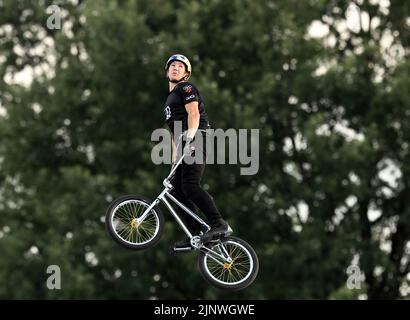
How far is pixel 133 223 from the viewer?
939cm

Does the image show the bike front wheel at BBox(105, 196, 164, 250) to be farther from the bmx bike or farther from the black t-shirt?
the black t-shirt

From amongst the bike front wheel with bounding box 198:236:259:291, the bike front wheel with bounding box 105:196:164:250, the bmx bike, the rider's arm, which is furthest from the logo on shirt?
the bike front wheel with bounding box 198:236:259:291

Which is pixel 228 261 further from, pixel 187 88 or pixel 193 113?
pixel 187 88

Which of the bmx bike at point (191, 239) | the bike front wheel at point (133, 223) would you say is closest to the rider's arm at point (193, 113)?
the bmx bike at point (191, 239)

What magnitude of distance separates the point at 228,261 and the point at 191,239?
503 millimetres

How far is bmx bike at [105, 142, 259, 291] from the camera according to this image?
9203mm

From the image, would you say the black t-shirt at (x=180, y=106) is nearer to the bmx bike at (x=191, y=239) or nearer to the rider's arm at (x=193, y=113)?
the rider's arm at (x=193, y=113)

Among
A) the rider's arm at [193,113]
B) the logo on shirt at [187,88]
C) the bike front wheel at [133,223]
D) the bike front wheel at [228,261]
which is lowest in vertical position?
the bike front wheel at [228,261]

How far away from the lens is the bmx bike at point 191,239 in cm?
920

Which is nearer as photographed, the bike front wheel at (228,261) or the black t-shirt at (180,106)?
the black t-shirt at (180,106)

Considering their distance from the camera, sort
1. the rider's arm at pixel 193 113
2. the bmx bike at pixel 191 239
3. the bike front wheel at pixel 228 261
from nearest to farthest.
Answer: the rider's arm at pixel 193 113
the bmx bike at pixel 191 239
the bike front wheel at pixel 228 261

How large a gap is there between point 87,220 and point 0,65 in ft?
34.1
